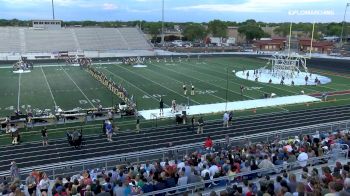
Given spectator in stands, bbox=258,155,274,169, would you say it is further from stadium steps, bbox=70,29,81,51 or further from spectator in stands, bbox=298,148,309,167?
stadium steps, bbox=70,29,81,51

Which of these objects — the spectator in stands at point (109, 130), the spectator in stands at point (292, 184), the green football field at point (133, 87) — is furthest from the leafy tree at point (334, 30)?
the spectator in stands at point (292, 184)

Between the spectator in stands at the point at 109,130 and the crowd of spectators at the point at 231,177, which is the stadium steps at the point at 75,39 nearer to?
the spectator in stands at the point at 109,130

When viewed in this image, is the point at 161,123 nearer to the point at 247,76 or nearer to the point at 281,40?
the point at 247,76

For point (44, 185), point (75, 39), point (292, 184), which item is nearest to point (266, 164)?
point (292, 184)

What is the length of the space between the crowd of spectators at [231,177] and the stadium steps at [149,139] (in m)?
6.62

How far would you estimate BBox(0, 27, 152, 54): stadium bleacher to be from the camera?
7181cm

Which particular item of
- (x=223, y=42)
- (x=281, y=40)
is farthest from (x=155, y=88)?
(x=223, y=42)

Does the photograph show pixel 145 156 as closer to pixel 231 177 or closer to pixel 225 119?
pixel 231 177

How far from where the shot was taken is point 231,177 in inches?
376

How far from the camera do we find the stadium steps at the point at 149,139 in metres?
17.4

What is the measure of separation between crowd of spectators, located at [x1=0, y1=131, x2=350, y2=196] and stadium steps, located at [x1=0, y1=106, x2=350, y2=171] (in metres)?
6.62

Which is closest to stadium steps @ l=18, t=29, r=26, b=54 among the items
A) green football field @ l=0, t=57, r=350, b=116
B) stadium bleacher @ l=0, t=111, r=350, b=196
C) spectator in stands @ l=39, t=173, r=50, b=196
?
green football field @ l=0, t=57, r=350, b=116

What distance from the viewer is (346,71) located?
48.2 m

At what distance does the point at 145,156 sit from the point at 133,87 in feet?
61.4
